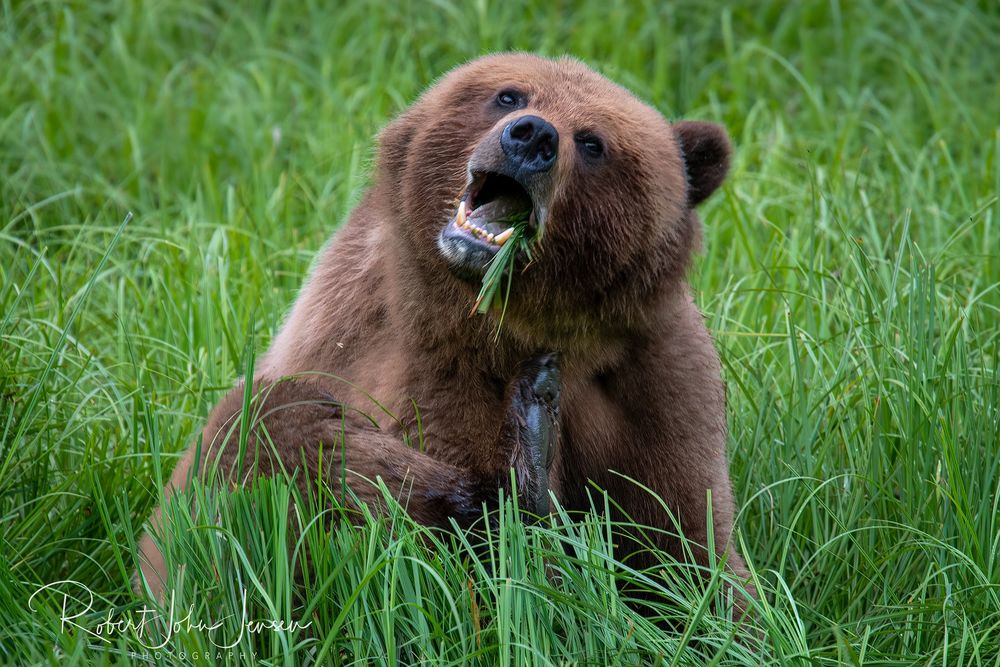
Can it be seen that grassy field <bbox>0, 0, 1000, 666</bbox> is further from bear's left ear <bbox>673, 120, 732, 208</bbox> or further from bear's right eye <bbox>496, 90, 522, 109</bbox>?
bear's right eye <bbox>496, 90, 522, 109</bbox>

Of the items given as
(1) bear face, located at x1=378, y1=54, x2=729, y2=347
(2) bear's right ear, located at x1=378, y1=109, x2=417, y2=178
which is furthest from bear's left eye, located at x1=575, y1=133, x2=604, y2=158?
(2) bear's right ear, located at x1=378, y1=109, x2=417, y2=178

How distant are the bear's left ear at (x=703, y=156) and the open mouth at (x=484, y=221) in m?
0.65

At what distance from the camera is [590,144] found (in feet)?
12.8

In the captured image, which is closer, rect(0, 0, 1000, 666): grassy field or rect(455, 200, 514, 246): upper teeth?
rect(0, 0, 1000, 666): grassy field

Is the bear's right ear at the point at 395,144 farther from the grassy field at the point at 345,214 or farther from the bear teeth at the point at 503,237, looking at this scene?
the grassy field at the point at 345,214

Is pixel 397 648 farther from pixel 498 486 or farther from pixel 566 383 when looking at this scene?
pixel 566 383

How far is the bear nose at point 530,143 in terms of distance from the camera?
3.58 metres

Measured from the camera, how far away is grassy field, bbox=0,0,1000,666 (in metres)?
3.43

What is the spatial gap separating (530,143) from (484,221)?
0.28 m

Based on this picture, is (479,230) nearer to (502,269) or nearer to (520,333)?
(502,269)

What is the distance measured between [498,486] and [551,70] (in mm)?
1268

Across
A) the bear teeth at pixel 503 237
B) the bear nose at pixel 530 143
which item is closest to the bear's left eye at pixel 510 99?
the bear nose at pixel 530 143

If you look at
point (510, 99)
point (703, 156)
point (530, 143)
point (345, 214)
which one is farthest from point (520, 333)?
point (345, 214)

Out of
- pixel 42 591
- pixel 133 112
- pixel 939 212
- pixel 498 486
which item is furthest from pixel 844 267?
pixel 133 112
